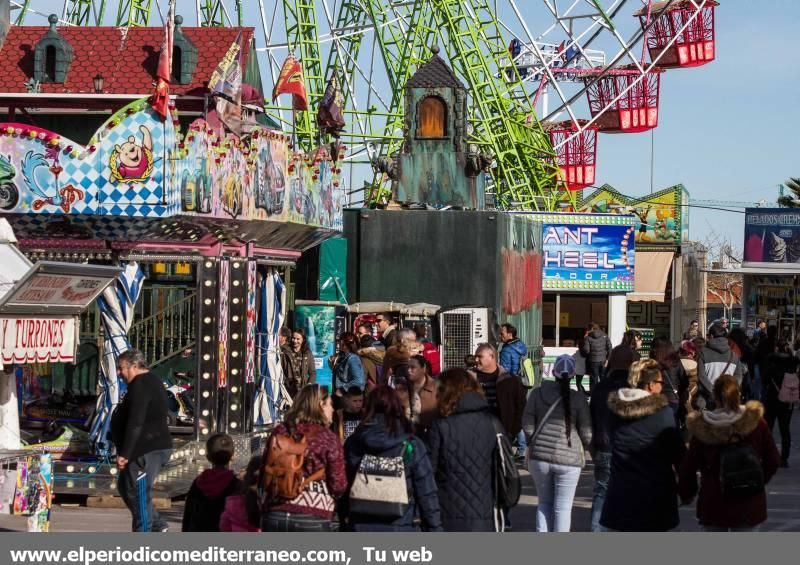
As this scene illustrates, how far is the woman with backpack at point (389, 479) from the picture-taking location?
838cm

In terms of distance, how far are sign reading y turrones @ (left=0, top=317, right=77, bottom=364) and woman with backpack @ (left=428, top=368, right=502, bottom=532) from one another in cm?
366

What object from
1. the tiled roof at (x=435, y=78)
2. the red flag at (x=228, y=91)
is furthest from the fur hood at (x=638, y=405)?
the tiled roof at (x=435, y=78)

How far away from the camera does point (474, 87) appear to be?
43.3 metres

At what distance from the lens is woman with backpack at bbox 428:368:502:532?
29.9 ft

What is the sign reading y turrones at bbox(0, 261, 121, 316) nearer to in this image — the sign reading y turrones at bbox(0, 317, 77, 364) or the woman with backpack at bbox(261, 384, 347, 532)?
the sign reading y turrones at bbox(0, 317, 77, 364)

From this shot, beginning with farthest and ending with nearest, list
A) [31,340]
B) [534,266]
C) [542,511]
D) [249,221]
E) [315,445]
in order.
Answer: [534,266]
[249,221]
[31,340]
[542,511]
[315,445]

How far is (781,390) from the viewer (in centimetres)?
1912

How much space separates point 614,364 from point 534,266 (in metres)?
18.2

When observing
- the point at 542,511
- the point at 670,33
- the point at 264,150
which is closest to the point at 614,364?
the point at 542,511

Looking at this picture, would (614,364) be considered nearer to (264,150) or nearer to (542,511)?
(542,511)

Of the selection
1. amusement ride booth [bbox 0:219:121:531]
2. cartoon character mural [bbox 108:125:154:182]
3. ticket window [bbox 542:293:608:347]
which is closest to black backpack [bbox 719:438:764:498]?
amusement ride booth [bbox 0:219:121:531]

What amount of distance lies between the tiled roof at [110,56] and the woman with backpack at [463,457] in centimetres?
1364

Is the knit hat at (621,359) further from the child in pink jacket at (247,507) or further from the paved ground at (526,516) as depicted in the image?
the child in pink jacket at (247,507)

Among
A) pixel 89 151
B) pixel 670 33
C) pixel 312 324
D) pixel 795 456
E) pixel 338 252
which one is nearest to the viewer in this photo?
pixel 89 151
